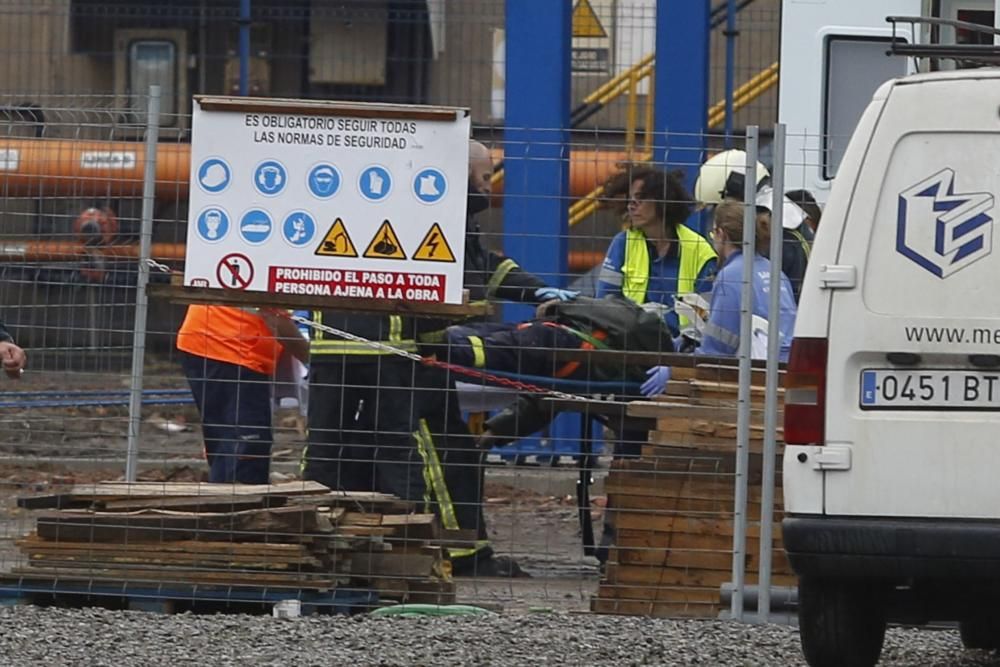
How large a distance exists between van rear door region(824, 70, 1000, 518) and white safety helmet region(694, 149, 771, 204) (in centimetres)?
323

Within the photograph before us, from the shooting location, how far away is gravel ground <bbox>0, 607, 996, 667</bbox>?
301 inches

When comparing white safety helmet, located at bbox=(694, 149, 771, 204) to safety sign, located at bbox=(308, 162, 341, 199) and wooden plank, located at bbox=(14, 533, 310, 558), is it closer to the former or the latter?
safety sign, located at bbox=(308, 162, 341, 199)

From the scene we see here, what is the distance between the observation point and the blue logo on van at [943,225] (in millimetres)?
6480

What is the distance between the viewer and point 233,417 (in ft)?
32.6

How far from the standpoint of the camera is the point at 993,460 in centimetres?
644

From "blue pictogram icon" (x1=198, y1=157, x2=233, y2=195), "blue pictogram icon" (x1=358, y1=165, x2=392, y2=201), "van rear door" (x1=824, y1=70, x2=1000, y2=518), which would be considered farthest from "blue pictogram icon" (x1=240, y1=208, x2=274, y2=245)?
"van rear door" (x1=824, y1=70, x2=1000, y2=518)

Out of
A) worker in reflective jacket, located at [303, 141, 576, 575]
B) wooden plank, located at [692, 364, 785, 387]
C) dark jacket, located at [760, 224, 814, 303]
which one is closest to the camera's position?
wooden plank, located at [692, 364, 785, 387]

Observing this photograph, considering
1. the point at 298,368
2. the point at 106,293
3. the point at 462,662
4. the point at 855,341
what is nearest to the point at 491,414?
the point at 298,368

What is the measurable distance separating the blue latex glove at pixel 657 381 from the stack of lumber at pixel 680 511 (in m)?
0.48

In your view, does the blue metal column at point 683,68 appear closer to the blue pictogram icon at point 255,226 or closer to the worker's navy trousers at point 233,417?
the worker's navy trousers at point 233,417

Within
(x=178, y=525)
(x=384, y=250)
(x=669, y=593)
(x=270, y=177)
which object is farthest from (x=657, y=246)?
(x=178, y=525)

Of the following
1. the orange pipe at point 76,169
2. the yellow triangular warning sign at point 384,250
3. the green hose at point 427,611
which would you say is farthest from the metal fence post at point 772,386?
the orange pipe at point 76,169

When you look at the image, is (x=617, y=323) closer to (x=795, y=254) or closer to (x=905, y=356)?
(x=795, y=254)

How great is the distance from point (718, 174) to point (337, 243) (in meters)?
2.29
